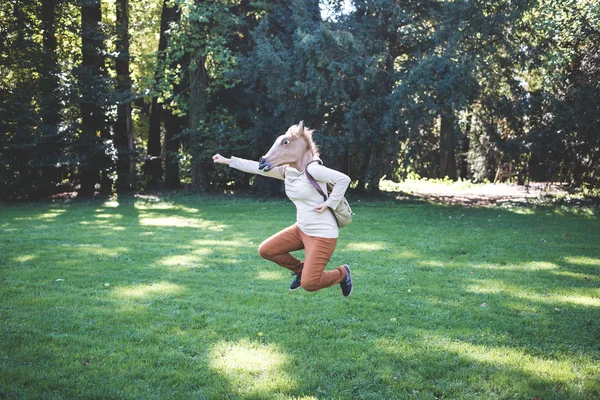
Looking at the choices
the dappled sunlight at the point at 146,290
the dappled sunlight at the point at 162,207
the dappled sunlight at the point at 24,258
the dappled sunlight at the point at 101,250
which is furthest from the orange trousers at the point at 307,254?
the dappled sunlight at the point at 162,207

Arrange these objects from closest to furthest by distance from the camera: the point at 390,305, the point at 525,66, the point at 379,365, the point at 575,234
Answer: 1. the point at 379,365
2. the point at 390,305
3. the point at 575,234
4. the point at 525,66

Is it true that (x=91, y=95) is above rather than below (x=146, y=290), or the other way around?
above

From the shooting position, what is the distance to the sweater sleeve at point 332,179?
5.79 meters

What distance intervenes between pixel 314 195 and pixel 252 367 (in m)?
1.99

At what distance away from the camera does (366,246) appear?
11.8 metres

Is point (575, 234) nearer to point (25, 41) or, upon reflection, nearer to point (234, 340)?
point (234, 340)

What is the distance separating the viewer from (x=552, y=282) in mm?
8773

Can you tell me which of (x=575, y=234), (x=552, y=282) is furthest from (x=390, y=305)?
(x=575, y=234)

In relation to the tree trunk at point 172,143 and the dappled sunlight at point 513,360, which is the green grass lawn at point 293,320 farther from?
the tree trunk at point 172,143

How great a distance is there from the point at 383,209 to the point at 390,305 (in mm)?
11600

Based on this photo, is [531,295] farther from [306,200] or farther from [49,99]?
[49,99]

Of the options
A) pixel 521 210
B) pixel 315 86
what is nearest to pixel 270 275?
pixel 315 86

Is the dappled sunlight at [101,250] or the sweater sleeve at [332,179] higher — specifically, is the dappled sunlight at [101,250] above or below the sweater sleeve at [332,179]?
below

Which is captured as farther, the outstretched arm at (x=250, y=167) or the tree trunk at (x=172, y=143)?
the tree trunk at (x=172, y=143)
